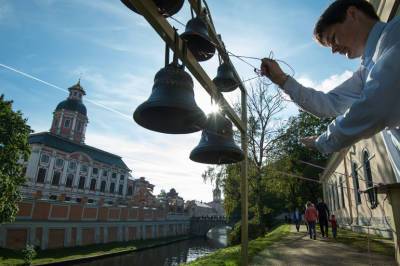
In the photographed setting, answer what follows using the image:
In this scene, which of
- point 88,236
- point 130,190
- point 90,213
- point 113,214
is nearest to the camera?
point 88,236

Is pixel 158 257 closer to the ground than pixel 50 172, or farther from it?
closer to the ground

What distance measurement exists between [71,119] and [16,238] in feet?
119

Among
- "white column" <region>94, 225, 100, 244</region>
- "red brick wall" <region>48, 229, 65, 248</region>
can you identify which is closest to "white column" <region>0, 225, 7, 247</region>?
"red brick wall" <region>48, 229, 65, 248</region>

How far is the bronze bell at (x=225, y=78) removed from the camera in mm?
3957

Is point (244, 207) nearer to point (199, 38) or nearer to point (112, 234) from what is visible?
point (199, 38)

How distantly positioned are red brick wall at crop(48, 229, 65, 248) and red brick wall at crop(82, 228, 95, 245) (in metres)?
2.88

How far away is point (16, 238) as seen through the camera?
77.7 ft

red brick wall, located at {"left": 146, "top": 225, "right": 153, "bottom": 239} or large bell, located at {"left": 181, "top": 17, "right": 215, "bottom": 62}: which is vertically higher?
large bell, located at {"left": 181, "top": 17, "right": 215, "bottom": 62}

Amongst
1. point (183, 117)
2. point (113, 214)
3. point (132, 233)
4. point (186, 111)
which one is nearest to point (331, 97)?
point (186, 111)

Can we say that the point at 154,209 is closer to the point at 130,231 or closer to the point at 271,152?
the point at 130,231

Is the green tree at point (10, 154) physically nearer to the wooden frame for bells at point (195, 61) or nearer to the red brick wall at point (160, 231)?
the wooden frame for bells at point (195, 61)

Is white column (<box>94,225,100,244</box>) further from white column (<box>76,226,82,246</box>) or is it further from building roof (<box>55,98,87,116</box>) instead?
building roof (<box>55,98,87,116</box>)

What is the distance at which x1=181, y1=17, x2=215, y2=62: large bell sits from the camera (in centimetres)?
A: 310

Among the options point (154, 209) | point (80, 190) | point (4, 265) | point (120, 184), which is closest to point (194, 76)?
point (4, 265)
